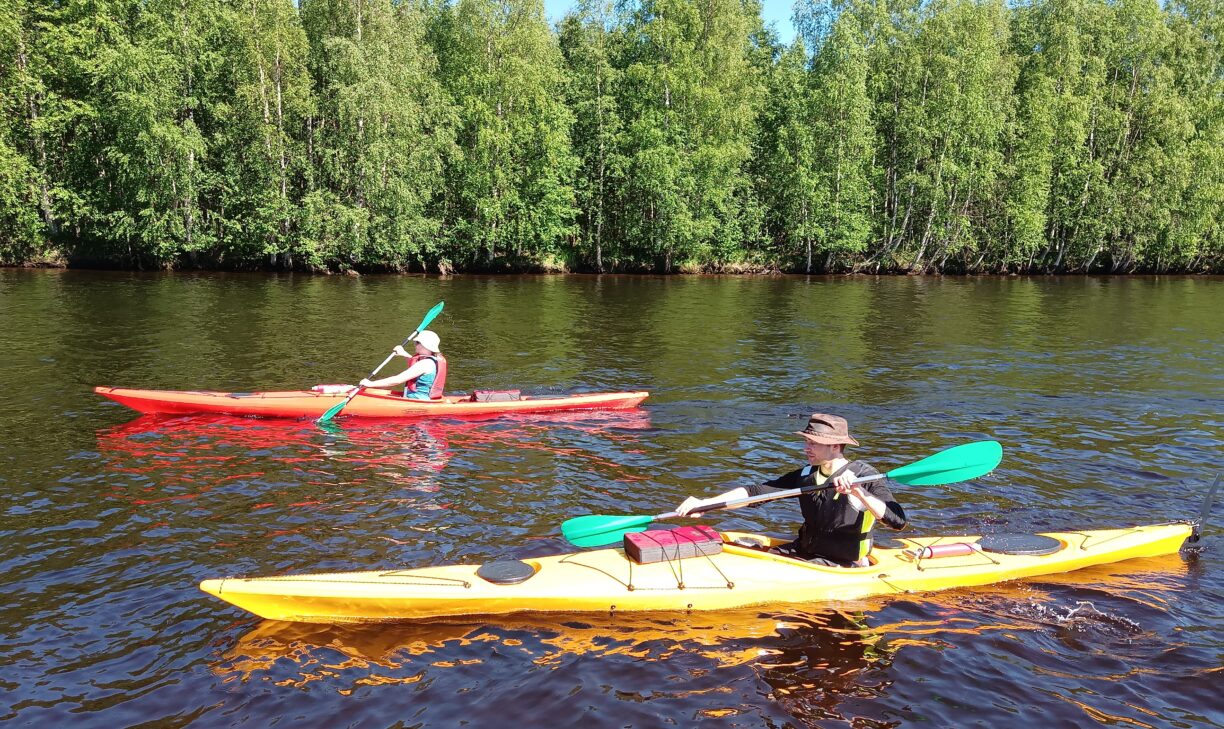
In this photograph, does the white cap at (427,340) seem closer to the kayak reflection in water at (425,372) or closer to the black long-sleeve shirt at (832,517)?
the kayak reflection in water at (425,372)

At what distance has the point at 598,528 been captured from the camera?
20.8 feet

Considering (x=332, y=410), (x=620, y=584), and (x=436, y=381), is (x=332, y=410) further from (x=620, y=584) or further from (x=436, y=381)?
(x=620, y=584)

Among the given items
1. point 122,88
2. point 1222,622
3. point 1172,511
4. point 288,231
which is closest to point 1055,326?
point 1172,511

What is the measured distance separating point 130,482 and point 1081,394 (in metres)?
13.5

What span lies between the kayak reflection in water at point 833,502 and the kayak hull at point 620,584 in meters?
0.20

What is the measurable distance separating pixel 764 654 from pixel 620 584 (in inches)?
43.1

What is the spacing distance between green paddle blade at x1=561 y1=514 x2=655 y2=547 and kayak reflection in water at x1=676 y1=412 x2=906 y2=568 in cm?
41

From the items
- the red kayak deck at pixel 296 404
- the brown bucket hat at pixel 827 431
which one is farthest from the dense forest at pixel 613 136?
the brown bucket hat at pixel 827 431

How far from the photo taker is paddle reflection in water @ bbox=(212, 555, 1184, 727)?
492 cm

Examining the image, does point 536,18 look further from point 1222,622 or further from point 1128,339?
point 1222,622

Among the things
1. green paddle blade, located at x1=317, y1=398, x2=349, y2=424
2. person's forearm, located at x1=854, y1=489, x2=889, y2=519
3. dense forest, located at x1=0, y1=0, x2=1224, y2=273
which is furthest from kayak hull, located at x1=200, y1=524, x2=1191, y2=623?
dense forest, located at x1=0, y1=0, x2=1224, y2=273

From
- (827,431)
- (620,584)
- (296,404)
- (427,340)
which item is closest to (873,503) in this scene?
(827,431)

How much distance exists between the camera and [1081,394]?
1343 centimetres

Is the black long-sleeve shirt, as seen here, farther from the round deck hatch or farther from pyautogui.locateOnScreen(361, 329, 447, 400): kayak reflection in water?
pyautogui.locateOnScreen(361, 329, 447, 400): kayak reflection in water
